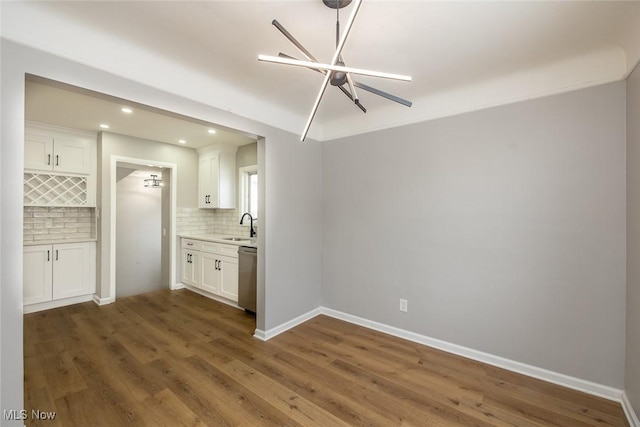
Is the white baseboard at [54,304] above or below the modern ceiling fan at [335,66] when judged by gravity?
below

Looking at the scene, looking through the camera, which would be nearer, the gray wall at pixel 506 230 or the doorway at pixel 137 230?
the gray wall at pixel 506 230

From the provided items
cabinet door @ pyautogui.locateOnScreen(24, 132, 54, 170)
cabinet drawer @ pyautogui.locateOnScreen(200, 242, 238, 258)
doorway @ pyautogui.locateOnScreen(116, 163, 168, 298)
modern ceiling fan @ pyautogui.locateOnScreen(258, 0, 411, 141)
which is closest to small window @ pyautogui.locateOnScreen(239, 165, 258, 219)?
cabinet drawer @ pyautogui.locateOnScreen(200, 242, 238, 258)

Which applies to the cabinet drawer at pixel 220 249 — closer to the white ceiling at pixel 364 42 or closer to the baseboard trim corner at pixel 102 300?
the baseboard trim corner at pixel 102 300

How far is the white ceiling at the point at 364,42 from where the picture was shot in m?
1.55

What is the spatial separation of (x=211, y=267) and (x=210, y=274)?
0.11m

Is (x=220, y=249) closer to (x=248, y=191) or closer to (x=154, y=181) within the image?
(x=248, y=191)

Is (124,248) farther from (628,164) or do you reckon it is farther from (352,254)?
(628,164)

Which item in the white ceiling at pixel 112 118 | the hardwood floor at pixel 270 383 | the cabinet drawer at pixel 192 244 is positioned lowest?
the hardwood floor at pixel 270 383

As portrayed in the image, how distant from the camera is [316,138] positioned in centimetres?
354

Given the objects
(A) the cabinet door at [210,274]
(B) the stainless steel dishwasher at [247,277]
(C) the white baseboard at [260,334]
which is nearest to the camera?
(C) the white baseboard at [260,334]

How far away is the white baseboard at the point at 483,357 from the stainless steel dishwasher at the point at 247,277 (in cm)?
62

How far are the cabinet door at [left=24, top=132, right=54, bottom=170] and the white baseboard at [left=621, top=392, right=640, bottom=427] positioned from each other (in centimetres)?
626

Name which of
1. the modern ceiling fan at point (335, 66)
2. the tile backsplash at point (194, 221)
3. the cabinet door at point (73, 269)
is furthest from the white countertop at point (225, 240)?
the modern ceiling fan at point (335, 66)

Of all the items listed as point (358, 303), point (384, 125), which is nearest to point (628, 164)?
point (384, 125)
